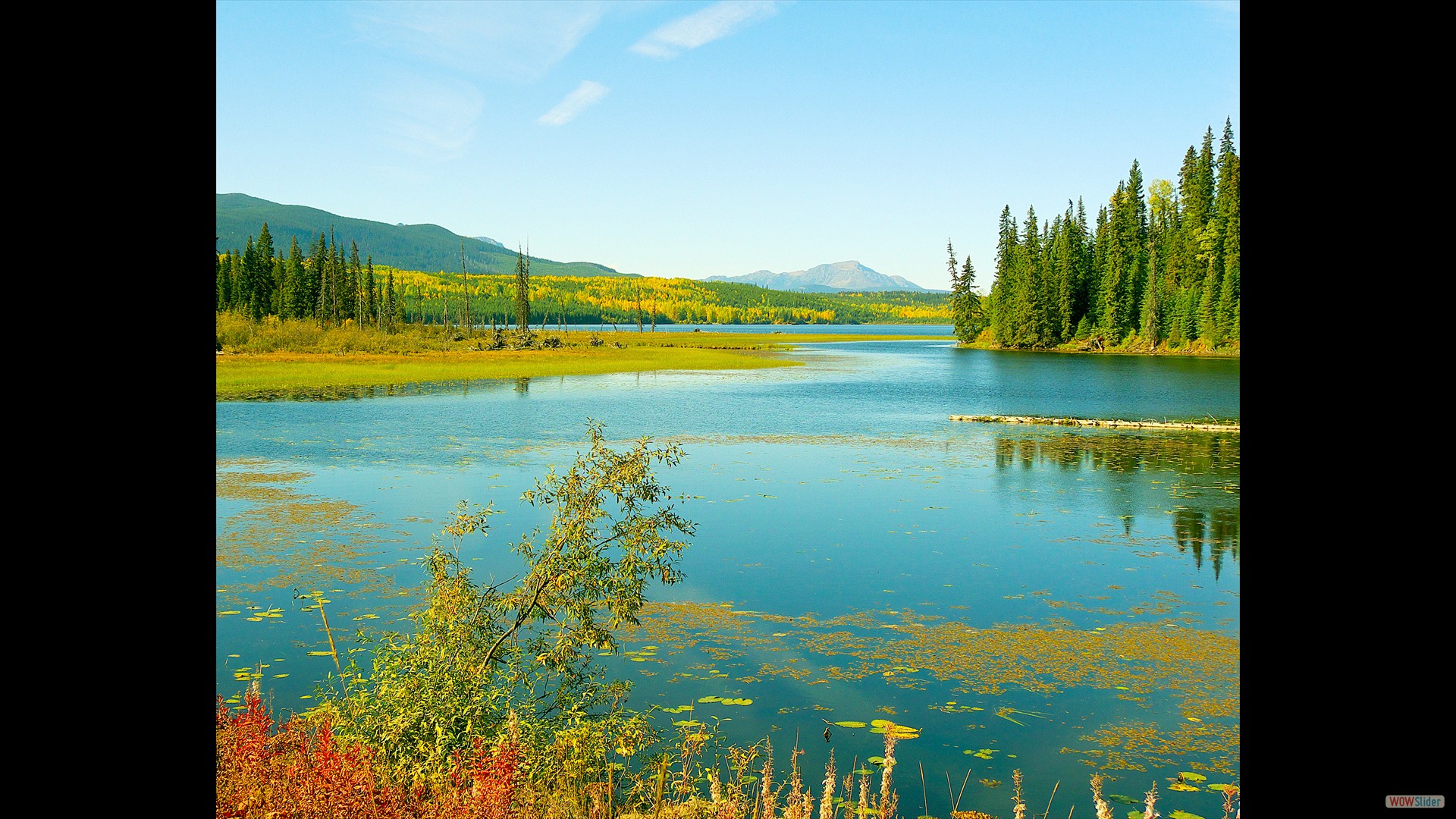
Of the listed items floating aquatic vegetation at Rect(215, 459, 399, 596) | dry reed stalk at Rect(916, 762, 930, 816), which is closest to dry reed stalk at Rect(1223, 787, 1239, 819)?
dry reed stalk at Rect(916, 762, 930, 816)

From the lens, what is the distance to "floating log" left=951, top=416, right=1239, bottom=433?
29.5m

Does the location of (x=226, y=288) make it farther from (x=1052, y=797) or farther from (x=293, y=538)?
(x=1052, y=797)

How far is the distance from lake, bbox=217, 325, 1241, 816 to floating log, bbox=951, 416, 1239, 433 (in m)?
1.21

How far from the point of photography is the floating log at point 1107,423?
2955cm

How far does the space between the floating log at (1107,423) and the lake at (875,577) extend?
1.21m

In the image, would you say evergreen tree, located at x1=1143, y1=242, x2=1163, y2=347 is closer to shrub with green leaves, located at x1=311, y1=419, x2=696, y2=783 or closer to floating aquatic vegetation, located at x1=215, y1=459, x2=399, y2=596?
floating aquatic vegetation, located at x1=215, y1=459, x2=399, y2=596

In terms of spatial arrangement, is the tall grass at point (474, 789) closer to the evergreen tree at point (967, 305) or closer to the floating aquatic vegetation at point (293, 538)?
the floating aquatic vegetation at point (293, 538)
